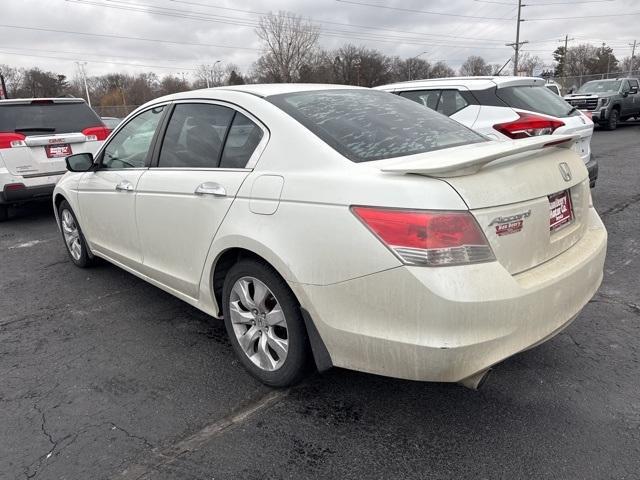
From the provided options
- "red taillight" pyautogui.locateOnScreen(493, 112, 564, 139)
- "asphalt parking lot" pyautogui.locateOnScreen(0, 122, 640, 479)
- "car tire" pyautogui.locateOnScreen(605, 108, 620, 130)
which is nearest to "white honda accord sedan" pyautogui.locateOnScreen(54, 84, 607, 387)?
"asphalt parking lot" pyautogui.locateOnScreen(0, 122, 640, 479)

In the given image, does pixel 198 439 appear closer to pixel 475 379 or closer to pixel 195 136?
pixel 475 379

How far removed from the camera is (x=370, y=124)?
9.27 ft

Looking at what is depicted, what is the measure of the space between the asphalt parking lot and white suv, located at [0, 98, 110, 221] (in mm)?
3896

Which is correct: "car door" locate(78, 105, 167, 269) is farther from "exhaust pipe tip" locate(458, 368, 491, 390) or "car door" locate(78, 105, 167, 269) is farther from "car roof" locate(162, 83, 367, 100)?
"exhaust pipe tip" locate(458, 368, 491, 390)

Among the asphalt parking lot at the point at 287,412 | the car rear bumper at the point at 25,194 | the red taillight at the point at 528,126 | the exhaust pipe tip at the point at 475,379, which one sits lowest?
the asphalt parking lot at the point at 287,412

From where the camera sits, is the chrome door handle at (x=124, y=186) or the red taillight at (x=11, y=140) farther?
the red taillight at (x=11, y=140)

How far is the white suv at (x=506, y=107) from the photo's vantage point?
5.77 m

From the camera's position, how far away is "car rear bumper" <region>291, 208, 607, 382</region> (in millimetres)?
2016

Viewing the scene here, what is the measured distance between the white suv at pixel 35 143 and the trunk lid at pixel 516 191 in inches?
254

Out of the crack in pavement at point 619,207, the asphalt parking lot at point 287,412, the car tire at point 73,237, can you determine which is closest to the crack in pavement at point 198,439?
the asphalt parking lot at point 287,412

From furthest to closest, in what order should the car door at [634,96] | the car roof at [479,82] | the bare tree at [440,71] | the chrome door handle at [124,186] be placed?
the bare tree at [440,71], the car door at [634,96], the car roof at [479,82], the chrome door handle at [124,186]

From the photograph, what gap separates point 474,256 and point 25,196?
6.96m

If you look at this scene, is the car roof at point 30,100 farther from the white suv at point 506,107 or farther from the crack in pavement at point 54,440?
the crack in pavement at point 54,440

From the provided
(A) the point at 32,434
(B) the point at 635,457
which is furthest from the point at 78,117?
(B) the point at 635,457
